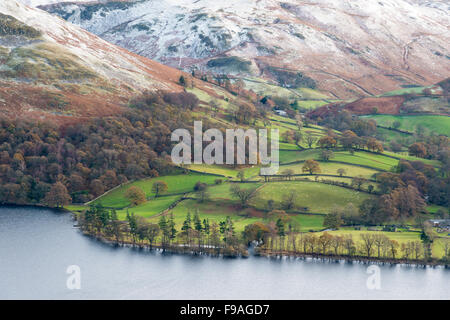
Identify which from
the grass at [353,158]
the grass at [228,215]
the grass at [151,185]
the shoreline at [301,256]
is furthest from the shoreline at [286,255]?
the grass at [353,158]

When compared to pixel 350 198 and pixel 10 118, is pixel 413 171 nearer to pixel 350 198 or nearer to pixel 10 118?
pixel 350 198

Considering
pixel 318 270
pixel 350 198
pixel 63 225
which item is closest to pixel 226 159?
pixel 350 198

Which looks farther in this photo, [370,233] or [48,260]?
[370,233]

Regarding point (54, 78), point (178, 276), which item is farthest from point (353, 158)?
point (54, 78)

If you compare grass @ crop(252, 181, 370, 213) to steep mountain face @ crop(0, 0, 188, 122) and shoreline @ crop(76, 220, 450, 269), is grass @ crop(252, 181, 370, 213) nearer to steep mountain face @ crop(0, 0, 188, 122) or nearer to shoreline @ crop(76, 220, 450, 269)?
shoreline @ crop(76, 220, 450, 269)

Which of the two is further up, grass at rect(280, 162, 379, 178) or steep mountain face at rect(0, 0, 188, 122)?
steep mountain face at rect(0, 0, 188, 122)

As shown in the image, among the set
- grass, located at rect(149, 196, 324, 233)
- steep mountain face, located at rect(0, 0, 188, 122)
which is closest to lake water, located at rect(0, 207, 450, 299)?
grass, located at rect(149, 196, 324, 233)
